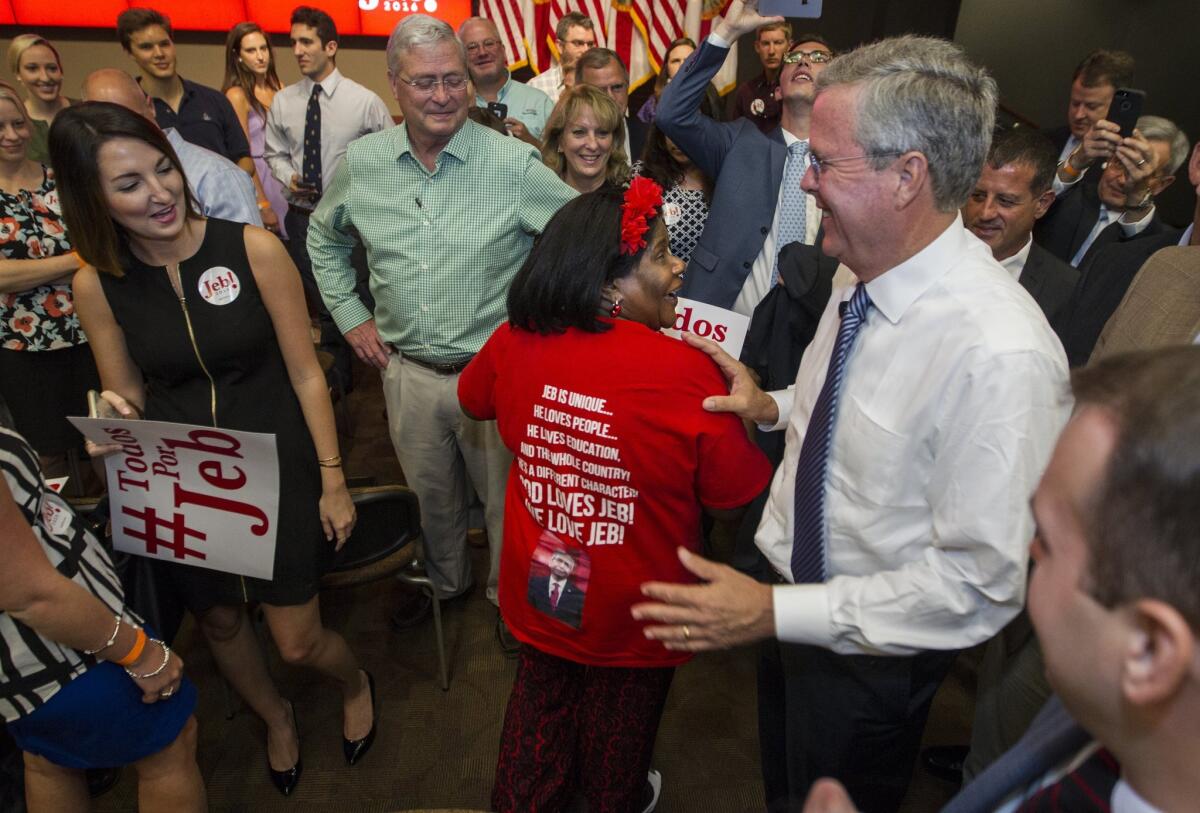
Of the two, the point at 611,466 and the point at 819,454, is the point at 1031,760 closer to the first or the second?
the point at 819,454

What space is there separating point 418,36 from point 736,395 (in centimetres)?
168

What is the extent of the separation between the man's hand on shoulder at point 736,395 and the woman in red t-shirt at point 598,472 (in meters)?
0.03

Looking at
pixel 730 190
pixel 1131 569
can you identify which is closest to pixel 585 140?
pixel 730 190

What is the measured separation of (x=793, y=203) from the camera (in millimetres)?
2711

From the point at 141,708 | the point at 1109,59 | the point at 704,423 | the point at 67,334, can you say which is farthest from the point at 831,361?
the point at 1109,59

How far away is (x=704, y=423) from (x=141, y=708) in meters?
1.28

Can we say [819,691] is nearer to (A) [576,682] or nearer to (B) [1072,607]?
(A) [576,682]

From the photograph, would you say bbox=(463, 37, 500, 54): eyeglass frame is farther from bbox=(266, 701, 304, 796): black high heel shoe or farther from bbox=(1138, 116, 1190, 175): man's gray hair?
bbox=(266, 701, 304, 796): black high heel shoe

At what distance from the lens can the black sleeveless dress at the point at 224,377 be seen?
1835 mm

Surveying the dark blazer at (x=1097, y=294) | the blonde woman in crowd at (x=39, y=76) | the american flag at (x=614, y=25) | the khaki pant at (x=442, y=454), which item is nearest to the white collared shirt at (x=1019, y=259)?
the dark blazer at (x=1097, y=294)

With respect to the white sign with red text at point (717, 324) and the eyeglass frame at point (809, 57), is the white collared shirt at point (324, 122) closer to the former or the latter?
the eyeglass frame at point (809, 57)

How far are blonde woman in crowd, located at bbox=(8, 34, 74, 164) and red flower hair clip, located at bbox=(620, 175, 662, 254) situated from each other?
3.30m

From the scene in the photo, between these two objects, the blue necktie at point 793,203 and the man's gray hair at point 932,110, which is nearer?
the man's gray hair at point 932,110

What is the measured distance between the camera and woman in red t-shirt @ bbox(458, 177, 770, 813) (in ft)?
4.82
